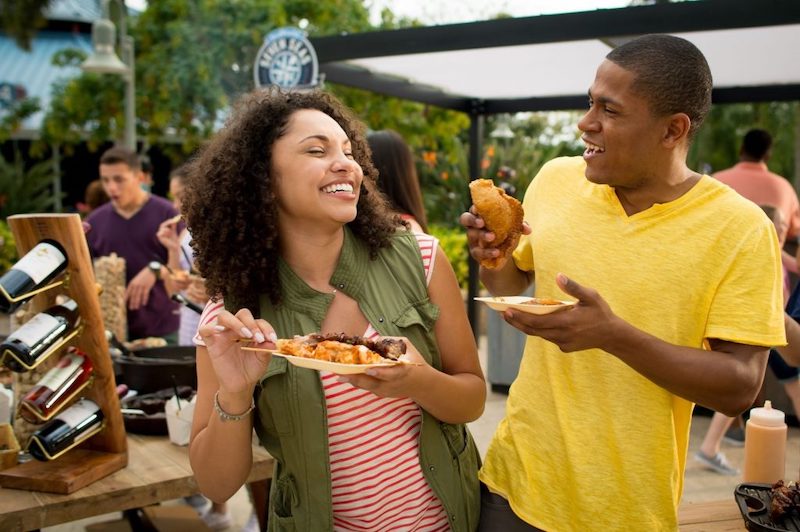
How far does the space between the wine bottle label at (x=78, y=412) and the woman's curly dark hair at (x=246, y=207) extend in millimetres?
955

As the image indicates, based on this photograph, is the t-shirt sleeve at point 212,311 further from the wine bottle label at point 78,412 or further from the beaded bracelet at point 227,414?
the wine bottle label at point 78,412

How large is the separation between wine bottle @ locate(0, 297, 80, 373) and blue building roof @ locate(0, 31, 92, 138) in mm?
Answer: 16115

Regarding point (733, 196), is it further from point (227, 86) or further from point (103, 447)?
point (227, 86)

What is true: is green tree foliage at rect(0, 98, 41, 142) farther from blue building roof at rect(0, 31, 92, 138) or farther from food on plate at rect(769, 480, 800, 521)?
food on plate at rect(769, 480, 800, 521)

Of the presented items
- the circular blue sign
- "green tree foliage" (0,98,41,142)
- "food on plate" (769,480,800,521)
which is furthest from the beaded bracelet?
"green tree foliage" (0,98,41,142)

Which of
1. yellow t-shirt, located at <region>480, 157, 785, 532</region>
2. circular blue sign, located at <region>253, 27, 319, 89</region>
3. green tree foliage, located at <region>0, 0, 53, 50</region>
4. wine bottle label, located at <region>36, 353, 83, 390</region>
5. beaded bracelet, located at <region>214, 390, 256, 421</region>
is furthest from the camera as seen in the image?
green tree foliage, located at <region>0, 0, 53, 50</region>

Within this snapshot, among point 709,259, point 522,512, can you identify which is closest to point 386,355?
point 522,512

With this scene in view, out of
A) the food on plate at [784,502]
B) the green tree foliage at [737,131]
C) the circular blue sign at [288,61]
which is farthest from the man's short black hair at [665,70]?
the green tree foliage at [737,131]

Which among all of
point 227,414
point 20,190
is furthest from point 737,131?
point 227,414

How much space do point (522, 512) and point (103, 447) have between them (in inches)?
63.7

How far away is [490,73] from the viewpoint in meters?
6.63

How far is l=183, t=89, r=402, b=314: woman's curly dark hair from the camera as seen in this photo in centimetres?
214

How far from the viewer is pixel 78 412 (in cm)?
281

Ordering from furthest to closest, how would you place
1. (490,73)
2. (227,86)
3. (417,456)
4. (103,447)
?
(227,86) → (490,73) → (103,447) → (417,456)
